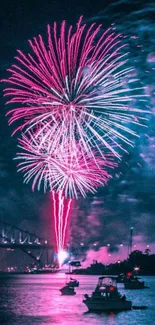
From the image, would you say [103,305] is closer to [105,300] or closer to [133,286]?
[105,300]

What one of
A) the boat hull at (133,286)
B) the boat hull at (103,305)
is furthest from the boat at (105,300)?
the boat hull at (133,286)

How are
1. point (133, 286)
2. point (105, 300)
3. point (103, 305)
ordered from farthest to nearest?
point (133, 286) → point (105, 300) → point (103, 305)

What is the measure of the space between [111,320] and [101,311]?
2.19 m

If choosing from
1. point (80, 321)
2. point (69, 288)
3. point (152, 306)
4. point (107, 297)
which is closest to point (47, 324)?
point (80, 321)

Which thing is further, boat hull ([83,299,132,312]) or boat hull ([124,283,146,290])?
boat hull ([124,283,146,290])

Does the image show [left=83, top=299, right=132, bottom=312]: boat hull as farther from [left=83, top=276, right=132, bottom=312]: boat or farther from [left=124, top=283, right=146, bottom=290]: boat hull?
[left=124, top=283, right=146, bottom=290]: boat hull

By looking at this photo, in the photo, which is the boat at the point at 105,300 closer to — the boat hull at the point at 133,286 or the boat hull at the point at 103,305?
the boat hull at the point at 103,305

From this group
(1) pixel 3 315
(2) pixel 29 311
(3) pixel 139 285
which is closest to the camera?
(1) pixel 3 315

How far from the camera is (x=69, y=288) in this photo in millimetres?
100812

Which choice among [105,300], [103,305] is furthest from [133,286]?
[103,305]

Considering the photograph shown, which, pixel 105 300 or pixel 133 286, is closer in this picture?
pixel 105 300

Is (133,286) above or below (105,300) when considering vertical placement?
below

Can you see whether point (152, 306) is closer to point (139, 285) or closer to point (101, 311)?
point (101, 311)

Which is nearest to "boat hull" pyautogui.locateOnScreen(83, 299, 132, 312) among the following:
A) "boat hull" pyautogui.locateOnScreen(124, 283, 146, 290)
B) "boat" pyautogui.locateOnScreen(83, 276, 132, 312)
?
"boat" pyautogui.locateOnScreen(83, 276, 132, 312)
